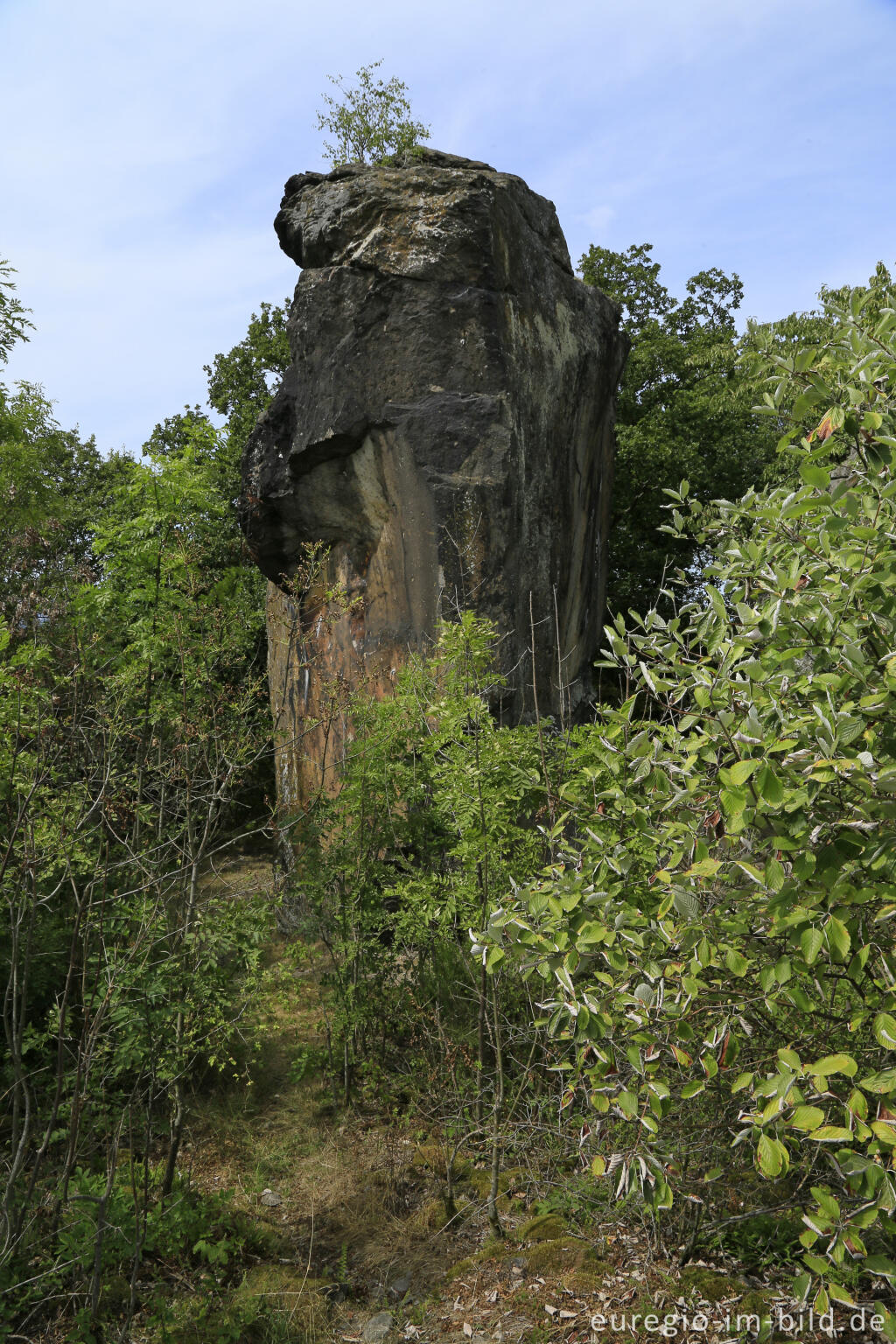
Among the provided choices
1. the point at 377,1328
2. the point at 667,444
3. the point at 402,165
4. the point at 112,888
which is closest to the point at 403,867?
the point at 112,888

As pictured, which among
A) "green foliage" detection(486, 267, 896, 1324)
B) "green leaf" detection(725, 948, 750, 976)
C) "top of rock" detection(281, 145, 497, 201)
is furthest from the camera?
"top of rock" detection(281, 145, 497, 201)

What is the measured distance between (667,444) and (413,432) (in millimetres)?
8248

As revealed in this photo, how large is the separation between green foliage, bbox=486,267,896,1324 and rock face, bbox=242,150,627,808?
20.0 ft

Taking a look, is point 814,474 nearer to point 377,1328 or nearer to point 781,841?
point 781,841

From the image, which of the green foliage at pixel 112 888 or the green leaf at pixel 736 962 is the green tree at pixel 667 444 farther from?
the green leaf at pixel 736 962

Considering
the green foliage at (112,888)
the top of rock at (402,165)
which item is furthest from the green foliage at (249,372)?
the green foliage at (112,888)

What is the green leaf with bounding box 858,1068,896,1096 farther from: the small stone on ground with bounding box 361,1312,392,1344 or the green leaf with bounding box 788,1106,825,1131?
the small stone on ground with bounding box 361,1312,392,1344

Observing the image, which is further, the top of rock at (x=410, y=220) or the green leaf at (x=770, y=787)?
the top of rock at (x=410, y=220)

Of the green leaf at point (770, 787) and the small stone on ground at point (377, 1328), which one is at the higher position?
the green leaf at point (770, 787)

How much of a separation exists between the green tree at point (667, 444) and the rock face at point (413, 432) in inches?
239

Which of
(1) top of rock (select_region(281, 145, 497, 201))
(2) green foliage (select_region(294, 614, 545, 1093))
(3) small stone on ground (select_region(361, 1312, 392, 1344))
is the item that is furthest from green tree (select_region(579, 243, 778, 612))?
(3) small stone on ground (select_region(361, 1312, 392, 1344))

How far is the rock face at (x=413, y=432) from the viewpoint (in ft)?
30.8

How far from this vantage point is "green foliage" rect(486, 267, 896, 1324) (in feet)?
7.09

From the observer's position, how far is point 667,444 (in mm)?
16438
